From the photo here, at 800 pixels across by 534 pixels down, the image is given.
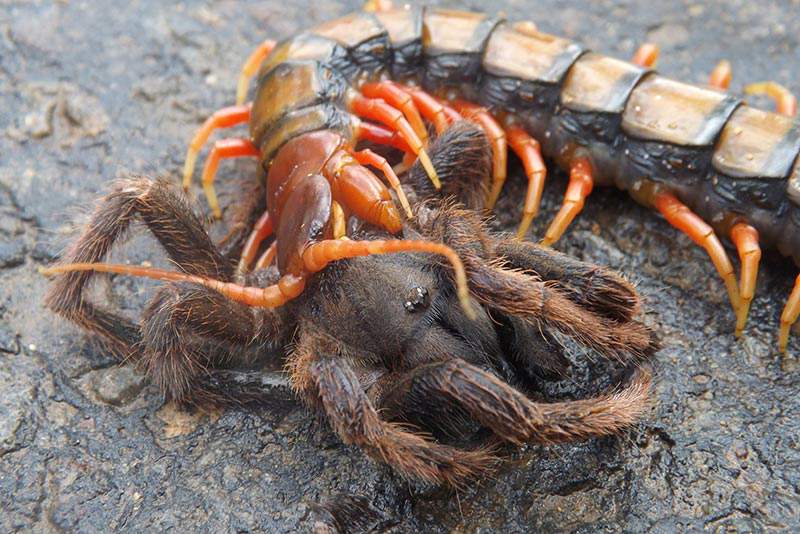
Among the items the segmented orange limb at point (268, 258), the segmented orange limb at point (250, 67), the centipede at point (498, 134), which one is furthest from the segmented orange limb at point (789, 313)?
the segmented orange limb at point (250, 67)

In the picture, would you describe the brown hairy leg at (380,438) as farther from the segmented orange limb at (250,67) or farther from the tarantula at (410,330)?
the segmented orange limb at (250,67)

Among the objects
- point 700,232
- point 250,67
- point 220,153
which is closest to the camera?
point 700,232

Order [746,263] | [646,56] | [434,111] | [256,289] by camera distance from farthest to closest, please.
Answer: [646,56] < [434,111] < [746,263] < [256,289]

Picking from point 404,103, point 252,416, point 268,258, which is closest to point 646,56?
point 404,103

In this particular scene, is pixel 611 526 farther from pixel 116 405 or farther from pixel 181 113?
pixel 181 113

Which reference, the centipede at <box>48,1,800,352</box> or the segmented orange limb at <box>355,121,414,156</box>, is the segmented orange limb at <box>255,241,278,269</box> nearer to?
the centipede at <box>48,1,800,352</box>

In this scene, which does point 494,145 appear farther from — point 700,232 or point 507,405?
point 507,405

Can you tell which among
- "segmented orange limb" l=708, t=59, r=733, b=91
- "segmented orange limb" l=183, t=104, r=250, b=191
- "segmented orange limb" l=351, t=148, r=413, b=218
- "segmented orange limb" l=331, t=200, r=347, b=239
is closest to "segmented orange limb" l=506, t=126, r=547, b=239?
"segmented orange limb" l=351, t=148, r=413, b=218
